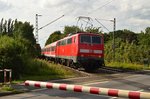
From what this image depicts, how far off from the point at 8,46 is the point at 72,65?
12.2 metres

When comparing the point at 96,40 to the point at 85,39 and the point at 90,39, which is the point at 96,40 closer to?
the point at 90,39

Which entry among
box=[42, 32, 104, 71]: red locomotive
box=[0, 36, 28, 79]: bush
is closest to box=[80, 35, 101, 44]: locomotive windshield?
box=[42, 32, 104, 71]: red locomotive

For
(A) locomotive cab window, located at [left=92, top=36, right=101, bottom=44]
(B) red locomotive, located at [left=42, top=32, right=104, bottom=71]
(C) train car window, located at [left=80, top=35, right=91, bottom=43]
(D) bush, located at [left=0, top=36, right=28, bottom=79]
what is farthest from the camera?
(A) locomotive cab window, located at [left=92, top=36, right=101, bottom=44]

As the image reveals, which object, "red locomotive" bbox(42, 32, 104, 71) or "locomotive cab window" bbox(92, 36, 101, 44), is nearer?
"red locomotive" bbox(42, 32, 104, 71)

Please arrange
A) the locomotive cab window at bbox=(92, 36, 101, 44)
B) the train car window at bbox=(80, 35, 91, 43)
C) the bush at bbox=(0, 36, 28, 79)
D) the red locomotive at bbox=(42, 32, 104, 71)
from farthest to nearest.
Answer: the locomotive cab window at bbox=(92, 36, 101, 44), the train car window at bbox=(80, 35, 91, 43), the red locomotive at bbox=(42, 32, 104, 71), the bush at bbox=(0, 36, 28, 79)

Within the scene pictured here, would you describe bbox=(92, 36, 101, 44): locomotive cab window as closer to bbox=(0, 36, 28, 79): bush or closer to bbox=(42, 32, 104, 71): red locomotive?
bbox=(42, 32, 104, 71): red locomotive

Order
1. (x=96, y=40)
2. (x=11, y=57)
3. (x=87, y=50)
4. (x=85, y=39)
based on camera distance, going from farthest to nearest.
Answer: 1. (x=96, y=40)
2. (x=85, y=39)
3. (x=87, y=50)
4. (x=11, y=57)

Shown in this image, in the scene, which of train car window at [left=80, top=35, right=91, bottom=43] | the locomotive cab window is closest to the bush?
train car window at [left=80, top=35, right=91, bottom=43]

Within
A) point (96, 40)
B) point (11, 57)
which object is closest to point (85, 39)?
point (96, 40)

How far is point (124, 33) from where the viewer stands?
414 feet

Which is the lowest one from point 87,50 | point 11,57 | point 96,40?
point 11,57

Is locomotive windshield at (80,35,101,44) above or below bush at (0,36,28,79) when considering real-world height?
above

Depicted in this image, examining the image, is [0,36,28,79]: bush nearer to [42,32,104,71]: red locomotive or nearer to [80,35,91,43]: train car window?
[42,32,104,71]: red locomotive

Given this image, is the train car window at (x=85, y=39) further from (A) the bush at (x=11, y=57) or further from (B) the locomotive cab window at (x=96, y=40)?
(A) the bush at (x=11, y=57)
